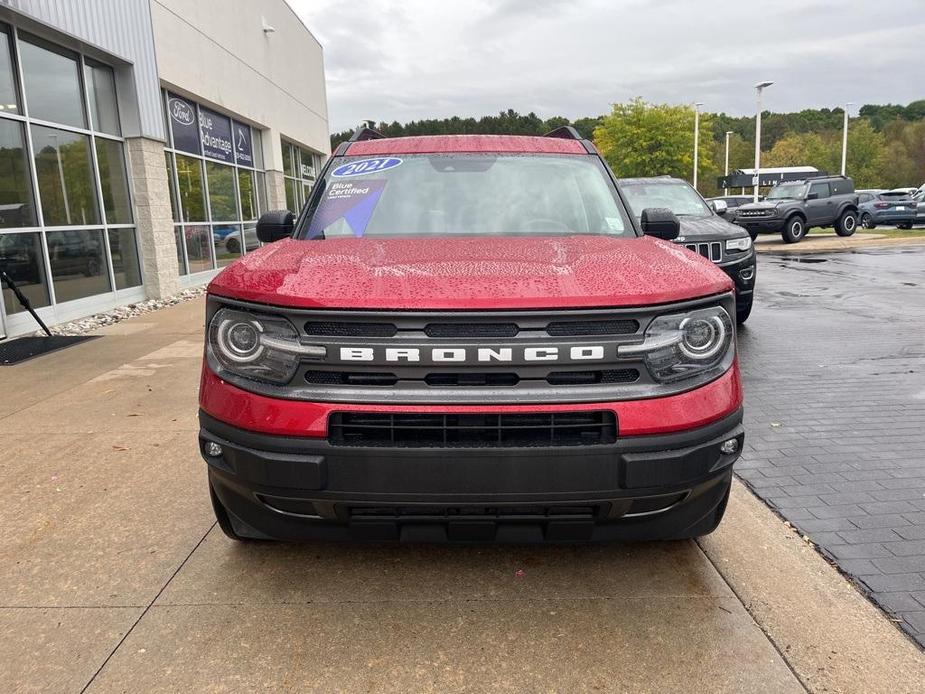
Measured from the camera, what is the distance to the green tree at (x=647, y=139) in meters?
55.4

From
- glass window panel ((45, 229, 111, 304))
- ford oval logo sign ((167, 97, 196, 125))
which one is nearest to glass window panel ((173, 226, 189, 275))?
ford oval logo sign ((167, 97, 196, 125))

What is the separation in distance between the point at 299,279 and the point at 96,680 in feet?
4.87

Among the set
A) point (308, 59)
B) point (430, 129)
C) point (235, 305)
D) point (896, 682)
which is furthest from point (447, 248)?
point (430, 129)

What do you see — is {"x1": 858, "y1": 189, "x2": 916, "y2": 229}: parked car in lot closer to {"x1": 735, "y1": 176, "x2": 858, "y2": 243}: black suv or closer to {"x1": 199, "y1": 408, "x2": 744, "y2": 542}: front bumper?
{"x1": 735, "y1": 176, "x2": 858, "y2": 243}: black suv

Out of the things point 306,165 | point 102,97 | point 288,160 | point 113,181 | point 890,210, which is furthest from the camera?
point 890,210

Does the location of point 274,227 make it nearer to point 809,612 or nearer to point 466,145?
point 466,145

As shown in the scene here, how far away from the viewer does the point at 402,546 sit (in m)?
3.07

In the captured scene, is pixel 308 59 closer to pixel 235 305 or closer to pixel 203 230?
pixel 203 230

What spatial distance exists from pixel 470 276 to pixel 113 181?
415 inches

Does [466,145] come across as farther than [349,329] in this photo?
Yes

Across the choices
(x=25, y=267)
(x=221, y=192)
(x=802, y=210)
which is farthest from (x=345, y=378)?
(x=802, y=210)

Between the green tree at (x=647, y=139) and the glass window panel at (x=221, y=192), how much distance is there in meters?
44.4

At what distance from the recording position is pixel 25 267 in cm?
858

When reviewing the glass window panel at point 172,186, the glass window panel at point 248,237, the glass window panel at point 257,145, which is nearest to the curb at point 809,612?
the glass window panel at point 172,186
